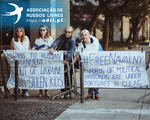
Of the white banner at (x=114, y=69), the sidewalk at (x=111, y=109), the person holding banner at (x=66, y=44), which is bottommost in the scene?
the sidewalk at (x=111, y=109)

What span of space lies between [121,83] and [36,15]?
19.1 feet

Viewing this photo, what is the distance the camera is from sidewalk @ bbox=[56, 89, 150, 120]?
7.28m

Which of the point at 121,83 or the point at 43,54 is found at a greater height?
the point at 43,54

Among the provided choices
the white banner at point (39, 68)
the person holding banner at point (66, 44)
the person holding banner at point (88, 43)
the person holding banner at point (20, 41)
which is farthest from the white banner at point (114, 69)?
the person holding banner at point (20, 41)

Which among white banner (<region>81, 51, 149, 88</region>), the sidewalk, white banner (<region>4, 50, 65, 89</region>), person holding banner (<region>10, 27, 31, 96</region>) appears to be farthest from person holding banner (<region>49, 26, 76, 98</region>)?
the sidewalk

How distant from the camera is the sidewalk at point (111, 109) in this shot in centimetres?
728

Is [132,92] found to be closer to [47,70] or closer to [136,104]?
[136,104]

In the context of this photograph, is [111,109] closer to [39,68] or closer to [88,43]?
[88,43]

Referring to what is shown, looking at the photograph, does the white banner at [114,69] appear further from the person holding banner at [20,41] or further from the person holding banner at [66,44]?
the person holding banner at [20,41]

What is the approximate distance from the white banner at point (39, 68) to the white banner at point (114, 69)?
62cm

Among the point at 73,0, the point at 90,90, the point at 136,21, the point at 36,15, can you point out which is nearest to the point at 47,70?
the point at 90,90

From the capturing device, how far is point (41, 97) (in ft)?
31.3

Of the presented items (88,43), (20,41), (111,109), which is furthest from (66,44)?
(111,109)

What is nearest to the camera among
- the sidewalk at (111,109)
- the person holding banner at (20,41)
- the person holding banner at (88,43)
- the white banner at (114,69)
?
the sidewalk at (111,109)
